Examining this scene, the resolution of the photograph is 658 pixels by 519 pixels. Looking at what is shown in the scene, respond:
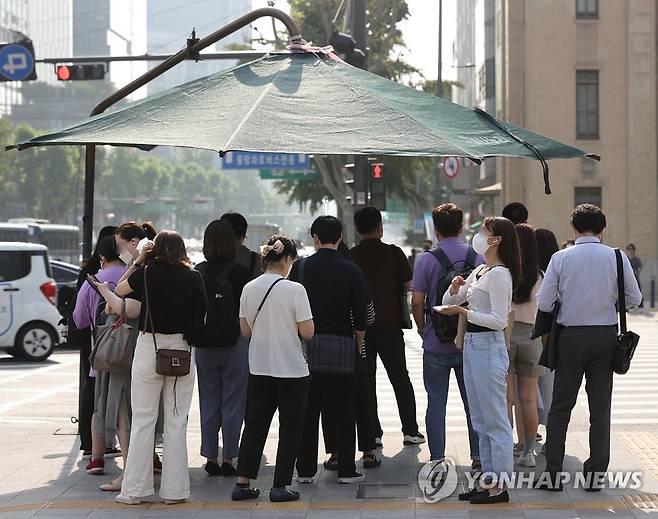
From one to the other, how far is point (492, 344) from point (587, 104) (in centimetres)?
3512

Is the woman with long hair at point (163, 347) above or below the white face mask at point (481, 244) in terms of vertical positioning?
below

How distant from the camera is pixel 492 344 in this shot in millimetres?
8234

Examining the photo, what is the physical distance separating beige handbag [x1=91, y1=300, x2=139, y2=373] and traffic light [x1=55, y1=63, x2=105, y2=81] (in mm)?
13084

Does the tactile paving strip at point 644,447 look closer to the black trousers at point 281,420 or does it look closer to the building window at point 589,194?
the black trousers at point 281,420

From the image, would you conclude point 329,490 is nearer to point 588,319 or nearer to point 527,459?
point 527,459

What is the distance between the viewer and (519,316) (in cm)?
960

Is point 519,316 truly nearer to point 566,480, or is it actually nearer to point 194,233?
point 566,480

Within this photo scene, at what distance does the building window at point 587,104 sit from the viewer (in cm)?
4200

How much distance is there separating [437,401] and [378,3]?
33.4 m

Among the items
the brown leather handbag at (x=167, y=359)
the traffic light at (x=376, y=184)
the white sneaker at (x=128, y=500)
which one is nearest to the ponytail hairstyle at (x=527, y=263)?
the brown leather handbag at (x=167, y=359)

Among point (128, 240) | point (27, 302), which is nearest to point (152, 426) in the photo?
point (128, 240)

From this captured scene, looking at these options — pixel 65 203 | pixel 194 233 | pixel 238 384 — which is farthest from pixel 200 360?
pixel 194 233

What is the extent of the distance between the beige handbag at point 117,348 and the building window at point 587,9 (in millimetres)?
35361

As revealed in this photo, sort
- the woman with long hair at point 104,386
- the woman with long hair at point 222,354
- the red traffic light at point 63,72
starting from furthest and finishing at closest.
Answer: the red traffic light at point 63,72 < the woman with long hair at point 222,354 < the woman with long hair at point 104,386
